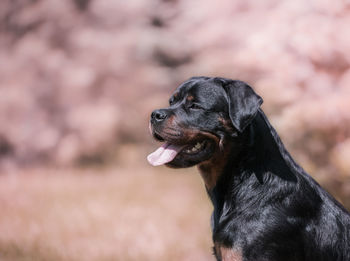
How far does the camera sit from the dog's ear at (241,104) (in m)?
3.65

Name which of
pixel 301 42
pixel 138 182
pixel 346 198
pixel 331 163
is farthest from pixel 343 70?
→ pixel 138 182

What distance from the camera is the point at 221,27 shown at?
651 centimetres

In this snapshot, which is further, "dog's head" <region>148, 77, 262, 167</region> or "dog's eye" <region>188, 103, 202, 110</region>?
"dog's eye" <region>188, 103, 202, 110</region>

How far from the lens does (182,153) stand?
13.0 feet

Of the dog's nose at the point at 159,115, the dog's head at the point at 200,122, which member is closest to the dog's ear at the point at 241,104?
the dog's head at the point at 200,122

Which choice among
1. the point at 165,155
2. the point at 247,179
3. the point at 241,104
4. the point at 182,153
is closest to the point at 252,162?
the point at 247,179

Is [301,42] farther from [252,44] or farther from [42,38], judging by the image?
[42,38]

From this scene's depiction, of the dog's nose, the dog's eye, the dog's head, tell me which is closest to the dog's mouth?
the dog's head

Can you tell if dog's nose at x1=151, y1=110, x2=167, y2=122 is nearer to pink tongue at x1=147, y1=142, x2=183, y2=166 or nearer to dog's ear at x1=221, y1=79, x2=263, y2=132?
pink tongue at x1=147, y1=142, x2=183, y2=166

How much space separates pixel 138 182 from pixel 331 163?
7.27 feet

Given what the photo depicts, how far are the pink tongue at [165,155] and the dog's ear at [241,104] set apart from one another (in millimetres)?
521

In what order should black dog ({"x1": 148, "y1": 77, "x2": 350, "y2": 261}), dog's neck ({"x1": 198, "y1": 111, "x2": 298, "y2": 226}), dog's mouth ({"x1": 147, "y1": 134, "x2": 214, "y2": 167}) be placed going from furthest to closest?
dog's mouth ({"x1": 147, "y1": 134, "x2": 214, "y2": 167}) → dog's neck ({"x1": 198, "y1": 111, "x2": 298, "y2": 226}) → black dog ({"x1": 148, "y1": 77, "x2": 350, "y2": 261})

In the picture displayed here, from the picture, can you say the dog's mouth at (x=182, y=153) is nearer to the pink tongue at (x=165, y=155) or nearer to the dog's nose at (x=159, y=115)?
the pink tongue at (x=165, y=155)

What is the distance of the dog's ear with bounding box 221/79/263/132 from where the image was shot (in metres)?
3.65
